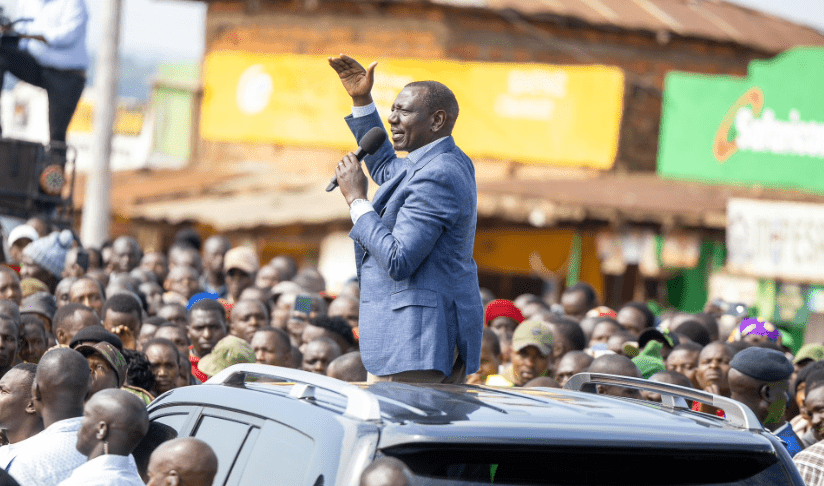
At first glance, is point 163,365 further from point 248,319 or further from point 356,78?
point 356,78

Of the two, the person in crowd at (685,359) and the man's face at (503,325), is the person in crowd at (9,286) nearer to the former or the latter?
the man's face at (503,325)

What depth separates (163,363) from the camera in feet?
20.6

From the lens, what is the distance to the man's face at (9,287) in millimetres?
7957

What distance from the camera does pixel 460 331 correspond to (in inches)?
158

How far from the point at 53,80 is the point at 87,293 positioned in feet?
9.28

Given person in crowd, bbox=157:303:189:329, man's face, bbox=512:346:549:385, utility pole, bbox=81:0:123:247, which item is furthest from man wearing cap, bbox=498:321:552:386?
utility pole, bbox=81:0:123:247

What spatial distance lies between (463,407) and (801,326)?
12935 millimetres

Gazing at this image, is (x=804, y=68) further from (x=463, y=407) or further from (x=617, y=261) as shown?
(x=463, y=407)

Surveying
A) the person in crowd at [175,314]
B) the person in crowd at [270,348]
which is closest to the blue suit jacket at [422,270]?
the person in crowd at [270,348]

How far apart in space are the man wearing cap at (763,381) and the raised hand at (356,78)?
109 inches

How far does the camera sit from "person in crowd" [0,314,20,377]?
579cm

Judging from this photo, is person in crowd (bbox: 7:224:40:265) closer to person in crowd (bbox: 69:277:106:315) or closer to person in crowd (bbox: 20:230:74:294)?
person in crowd (bbox: 20:230:74:294)

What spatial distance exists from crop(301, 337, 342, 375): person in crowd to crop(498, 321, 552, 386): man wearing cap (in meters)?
1.30

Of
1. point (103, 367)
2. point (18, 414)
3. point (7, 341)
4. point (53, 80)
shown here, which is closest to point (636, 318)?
point (53, 80)
